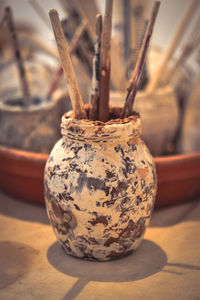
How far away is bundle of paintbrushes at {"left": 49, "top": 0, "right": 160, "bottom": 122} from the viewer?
2.03 ft

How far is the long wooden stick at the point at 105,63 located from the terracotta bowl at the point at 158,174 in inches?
8.6

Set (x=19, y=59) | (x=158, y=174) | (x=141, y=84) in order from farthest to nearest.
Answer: (x=141, y=84)
(x=19, y=59)
(x=158, y=174)

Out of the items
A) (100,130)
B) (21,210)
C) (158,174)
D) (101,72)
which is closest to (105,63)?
(101,72)

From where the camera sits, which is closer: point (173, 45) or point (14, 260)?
point (14, 260)

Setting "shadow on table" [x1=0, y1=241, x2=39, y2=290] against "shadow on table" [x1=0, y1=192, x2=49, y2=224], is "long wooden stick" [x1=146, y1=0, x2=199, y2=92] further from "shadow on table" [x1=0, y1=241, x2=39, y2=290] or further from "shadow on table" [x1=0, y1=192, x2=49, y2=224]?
"shadow on table" [x1=0, y1=241, x2=39, y2=290]

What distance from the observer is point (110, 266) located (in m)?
0.65

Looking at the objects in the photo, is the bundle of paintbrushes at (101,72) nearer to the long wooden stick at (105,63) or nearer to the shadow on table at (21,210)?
the long wooden stick at (105,63)

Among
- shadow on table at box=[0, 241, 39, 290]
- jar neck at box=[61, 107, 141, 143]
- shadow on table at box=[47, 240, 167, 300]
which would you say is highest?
jar neck at box=[61, 107, 141, 143]

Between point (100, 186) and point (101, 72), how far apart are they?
0.64 ft

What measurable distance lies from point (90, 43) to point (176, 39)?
0.23 metres

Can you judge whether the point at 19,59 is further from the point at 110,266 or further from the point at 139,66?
the point at 110,266

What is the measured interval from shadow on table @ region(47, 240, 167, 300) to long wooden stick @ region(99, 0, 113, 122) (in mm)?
249

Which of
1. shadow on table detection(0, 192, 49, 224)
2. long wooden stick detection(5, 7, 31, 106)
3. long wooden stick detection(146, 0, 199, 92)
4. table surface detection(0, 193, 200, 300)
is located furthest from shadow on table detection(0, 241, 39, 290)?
long wooden stick detection(146, 0, 199, 92)

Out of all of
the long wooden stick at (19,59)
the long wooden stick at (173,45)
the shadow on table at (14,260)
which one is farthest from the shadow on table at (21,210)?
the long wooden stick at (173,45)
